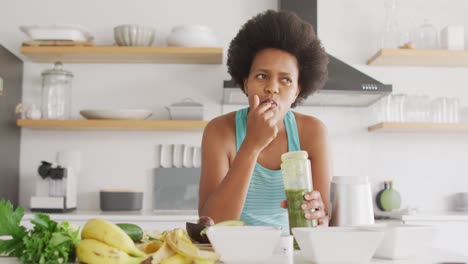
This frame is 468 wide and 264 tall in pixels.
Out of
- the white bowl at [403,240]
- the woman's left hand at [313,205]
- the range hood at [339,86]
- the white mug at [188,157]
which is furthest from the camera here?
the white mug at [188,157]

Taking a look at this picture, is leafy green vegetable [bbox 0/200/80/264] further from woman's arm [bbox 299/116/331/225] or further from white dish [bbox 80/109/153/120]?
white dish [bbox 80/109/153/120]

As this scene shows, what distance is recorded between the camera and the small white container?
3.74 m

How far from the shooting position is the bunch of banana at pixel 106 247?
3.16ft

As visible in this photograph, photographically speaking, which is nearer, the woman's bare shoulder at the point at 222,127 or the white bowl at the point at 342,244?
the white bowl at the point at 342,244

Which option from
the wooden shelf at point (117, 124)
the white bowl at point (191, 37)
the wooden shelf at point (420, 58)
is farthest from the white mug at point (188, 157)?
the wooden shelf at point (420, 58)

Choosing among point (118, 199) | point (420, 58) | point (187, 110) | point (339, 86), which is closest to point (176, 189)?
point (118, 199)

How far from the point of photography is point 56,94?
3.74 meters

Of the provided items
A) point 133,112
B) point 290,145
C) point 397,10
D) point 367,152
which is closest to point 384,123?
point 367,152

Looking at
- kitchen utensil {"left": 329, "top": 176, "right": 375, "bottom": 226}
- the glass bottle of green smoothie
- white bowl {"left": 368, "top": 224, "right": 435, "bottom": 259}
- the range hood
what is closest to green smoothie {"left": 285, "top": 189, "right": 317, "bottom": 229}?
the glass bottle of green smoothie

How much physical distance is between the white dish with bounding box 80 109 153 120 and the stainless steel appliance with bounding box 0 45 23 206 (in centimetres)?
44

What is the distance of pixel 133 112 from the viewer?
140 inches

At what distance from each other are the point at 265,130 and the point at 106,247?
75cm

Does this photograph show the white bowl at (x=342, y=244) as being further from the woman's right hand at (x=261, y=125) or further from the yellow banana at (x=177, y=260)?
the woman's right hand at (x=261, y=125)

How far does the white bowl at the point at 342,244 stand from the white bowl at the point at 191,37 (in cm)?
270
